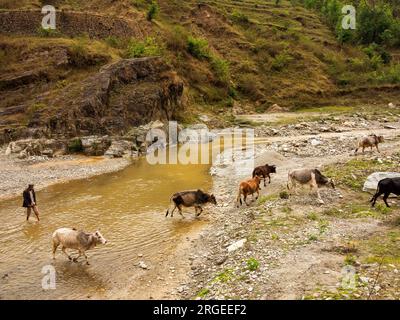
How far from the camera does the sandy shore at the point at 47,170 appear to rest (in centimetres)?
2681

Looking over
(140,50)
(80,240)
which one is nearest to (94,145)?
(140,50)

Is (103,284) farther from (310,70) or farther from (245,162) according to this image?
(310,70)

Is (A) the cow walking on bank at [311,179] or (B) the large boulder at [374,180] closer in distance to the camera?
(A) the cow walking on bank at [311,179]

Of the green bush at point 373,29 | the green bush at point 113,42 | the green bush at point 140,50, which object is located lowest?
the green bush at point 140,50

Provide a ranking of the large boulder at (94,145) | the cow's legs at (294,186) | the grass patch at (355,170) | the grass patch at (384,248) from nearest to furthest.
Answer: the grass patch at (384,248) < the cow's legs at (294,186) < the grass patch at (355,170) < the large boulder at (94,145)

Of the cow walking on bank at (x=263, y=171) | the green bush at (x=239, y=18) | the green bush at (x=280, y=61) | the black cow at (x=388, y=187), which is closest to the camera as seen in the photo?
the black cow at (x=388, y=187)

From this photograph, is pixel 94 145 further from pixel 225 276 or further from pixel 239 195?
pixel 225 276

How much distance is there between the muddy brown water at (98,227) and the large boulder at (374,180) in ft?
26.1

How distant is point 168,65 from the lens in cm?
5075

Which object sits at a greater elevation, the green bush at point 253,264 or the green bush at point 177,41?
the green bush at point 177,41

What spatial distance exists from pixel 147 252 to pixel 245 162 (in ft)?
48.7

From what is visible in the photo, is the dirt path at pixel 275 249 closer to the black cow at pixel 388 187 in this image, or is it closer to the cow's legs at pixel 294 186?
the cow's legs at pixel 294 186

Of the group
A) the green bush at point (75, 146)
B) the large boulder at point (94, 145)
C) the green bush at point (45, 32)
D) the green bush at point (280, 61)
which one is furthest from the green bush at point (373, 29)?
the green bush at point (75, 146)
